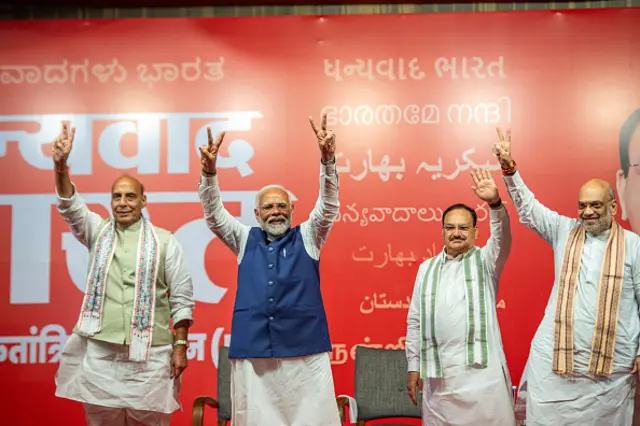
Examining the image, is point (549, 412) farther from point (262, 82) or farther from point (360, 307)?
point (262, 82)

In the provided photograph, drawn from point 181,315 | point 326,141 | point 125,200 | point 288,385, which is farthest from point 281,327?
point 125,200

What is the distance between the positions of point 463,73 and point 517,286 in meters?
1.41

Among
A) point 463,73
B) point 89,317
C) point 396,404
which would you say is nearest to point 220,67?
point 463,73

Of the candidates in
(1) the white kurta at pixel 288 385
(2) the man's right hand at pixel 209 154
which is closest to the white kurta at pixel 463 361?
(1) the white kurta at pixel 288 385

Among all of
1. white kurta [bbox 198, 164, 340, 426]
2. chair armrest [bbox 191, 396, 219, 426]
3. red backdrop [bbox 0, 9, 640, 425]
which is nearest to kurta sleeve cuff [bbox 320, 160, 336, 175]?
white kurta [bbox 198, 164, 340, 426]

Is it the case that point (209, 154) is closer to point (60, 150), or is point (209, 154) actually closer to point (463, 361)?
point (60, 150)

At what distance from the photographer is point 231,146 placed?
4.80 m

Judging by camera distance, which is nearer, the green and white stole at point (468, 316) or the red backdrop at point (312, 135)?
the green and white stole at point (468, 316)

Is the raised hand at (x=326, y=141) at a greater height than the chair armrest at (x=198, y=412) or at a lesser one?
greater

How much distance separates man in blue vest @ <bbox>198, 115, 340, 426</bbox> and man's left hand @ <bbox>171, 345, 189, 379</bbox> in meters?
0.30

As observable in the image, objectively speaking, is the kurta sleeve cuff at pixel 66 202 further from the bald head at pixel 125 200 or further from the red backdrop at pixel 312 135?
the red backdrop at pixel 312 135

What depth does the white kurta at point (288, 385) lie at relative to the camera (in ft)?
10.4

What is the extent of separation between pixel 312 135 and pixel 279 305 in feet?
6.14

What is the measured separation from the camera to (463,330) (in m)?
3.41
